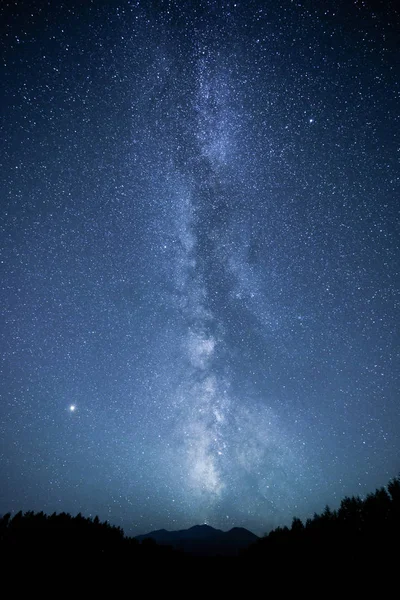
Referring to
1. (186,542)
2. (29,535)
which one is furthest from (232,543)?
(29,535)

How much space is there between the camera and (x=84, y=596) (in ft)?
81.3

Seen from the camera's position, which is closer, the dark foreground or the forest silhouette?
the dark foreground

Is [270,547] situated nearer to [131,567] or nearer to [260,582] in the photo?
[260,582]

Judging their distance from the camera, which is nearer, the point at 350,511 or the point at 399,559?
the point at 399,559

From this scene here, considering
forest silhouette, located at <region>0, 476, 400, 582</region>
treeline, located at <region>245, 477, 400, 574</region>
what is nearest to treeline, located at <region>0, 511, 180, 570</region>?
forest silhouette, located at <region>0, 476, 400, 582</region>

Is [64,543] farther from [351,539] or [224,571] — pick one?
[351,539]

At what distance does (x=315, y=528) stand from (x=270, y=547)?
9221 millimetres

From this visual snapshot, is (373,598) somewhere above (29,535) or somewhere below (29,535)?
above

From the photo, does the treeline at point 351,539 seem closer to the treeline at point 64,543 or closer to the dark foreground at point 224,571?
the dark foreground at point 224,571

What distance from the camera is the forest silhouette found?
88.7ft

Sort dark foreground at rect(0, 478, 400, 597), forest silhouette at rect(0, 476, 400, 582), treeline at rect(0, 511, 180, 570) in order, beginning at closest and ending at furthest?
dark foreground at rect(0, 478, 400, 597)
forest silhouette at rect(0, 476, 400, 582)
treeline at rect(0, 511, 180, 570)

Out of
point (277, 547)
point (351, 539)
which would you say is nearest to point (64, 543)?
point (277, 547)

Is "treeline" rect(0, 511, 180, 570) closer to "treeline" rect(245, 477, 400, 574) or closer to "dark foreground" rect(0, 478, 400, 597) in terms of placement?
"dark foreground" rect(0, 478, 400, 597)

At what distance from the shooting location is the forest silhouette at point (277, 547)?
2703 centimetres
